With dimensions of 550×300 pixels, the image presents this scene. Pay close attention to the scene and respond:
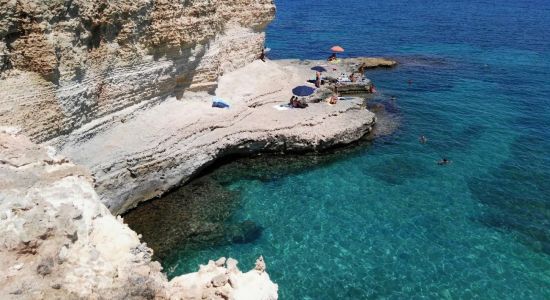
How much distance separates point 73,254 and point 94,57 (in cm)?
1254

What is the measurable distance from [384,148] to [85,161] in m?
16.9

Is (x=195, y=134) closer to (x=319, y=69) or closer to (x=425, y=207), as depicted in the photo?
(x=425, y=207)

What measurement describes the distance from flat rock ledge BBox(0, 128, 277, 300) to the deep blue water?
675 cm

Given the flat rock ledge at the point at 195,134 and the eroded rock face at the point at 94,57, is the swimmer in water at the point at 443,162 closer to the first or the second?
the flat rock ledge at the point at 195,134

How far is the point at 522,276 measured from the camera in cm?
1844

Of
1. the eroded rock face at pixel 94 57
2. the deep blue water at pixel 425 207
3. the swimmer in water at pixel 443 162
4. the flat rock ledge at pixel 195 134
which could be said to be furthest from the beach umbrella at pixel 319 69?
the swimmer in water at pixel 443 162

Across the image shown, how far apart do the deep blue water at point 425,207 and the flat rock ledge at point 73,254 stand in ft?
22.2

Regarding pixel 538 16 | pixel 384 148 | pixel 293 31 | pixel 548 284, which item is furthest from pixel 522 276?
pixel 538 16

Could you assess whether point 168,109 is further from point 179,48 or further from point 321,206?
point 321,206

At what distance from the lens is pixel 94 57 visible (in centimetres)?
2055

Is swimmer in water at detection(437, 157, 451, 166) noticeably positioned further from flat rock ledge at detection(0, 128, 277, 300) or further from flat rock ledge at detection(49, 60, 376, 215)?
flat rock ledge at detection(0, 128, 277, 300)

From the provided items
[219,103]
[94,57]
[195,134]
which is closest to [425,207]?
[195,134]

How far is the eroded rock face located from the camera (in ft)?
57.7

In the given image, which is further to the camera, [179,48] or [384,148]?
[384,148]
